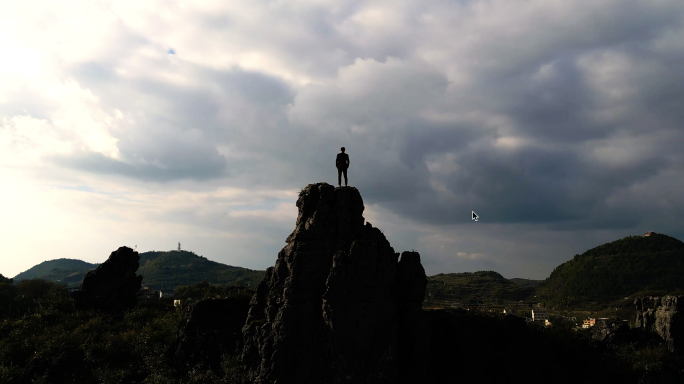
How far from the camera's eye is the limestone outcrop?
58.1 m

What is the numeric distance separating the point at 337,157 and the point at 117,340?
1262 inches

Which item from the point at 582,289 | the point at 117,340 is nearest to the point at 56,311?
the point at 117,340

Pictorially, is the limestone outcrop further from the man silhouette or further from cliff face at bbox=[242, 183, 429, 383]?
the man silhouette

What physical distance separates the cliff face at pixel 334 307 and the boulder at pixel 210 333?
8.42 meters

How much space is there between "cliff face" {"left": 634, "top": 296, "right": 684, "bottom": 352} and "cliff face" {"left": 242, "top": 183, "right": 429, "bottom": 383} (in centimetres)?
2490

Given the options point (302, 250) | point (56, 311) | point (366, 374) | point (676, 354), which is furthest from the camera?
point (56, 311)

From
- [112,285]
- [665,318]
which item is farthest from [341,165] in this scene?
[112,285]

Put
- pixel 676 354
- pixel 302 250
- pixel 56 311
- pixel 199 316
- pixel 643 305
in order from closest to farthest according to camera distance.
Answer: pixel 302 250 → pixel 676 354 → pixel 199 316 → pixel 643 305 → pixel 56 311

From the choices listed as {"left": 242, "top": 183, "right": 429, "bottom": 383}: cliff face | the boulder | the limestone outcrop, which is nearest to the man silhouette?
{"left": 242, "top": 183, "right": 429, "bottom": 383}: cliff face

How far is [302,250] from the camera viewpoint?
3078 centimetres

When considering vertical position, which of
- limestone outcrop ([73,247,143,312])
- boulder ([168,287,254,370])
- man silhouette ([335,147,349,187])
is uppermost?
man silhouette ([335,147,349,187])

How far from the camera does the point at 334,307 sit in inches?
1120

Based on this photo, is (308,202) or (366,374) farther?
(308,202)

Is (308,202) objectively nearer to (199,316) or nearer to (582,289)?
(199,316)
